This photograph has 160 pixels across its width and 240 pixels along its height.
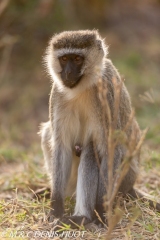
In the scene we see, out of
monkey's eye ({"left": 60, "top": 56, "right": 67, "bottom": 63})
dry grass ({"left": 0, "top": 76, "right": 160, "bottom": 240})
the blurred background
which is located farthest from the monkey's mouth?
the blurred background

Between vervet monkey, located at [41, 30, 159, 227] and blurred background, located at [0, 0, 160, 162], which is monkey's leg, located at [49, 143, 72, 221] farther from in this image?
blurred background, located at [0, 0, 160, 162]

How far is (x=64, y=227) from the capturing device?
3.89m

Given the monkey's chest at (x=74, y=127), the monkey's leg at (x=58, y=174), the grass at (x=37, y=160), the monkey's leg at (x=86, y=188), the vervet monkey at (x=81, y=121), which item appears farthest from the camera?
the monkey's chest at (x=74, y=127)

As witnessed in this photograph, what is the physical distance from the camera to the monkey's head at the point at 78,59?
4.24 metres

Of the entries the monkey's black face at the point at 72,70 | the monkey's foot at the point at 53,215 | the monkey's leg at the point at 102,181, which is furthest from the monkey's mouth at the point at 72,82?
the monkey's foot at the point at 53,215

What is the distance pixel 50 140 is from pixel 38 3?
21.1 ft

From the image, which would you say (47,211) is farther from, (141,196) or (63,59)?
(63,59)

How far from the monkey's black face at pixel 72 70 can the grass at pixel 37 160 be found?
1087mm

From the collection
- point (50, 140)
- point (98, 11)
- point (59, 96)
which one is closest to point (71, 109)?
point (59, 96)

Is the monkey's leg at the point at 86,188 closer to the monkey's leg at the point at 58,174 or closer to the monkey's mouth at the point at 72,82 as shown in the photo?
the monkey's leg at the point at 58,174

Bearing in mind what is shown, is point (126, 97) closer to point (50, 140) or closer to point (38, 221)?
point (50, 140)

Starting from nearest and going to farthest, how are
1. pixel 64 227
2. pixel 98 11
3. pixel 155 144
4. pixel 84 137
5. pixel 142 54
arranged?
pixel 64 227, pixel 84 137, pixel 155 144, pixel 142 54, pixel 98 11

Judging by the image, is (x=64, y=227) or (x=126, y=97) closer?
(x=64, y=227)

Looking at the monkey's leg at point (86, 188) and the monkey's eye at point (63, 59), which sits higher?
the monkey's eye at point (63, 59)
